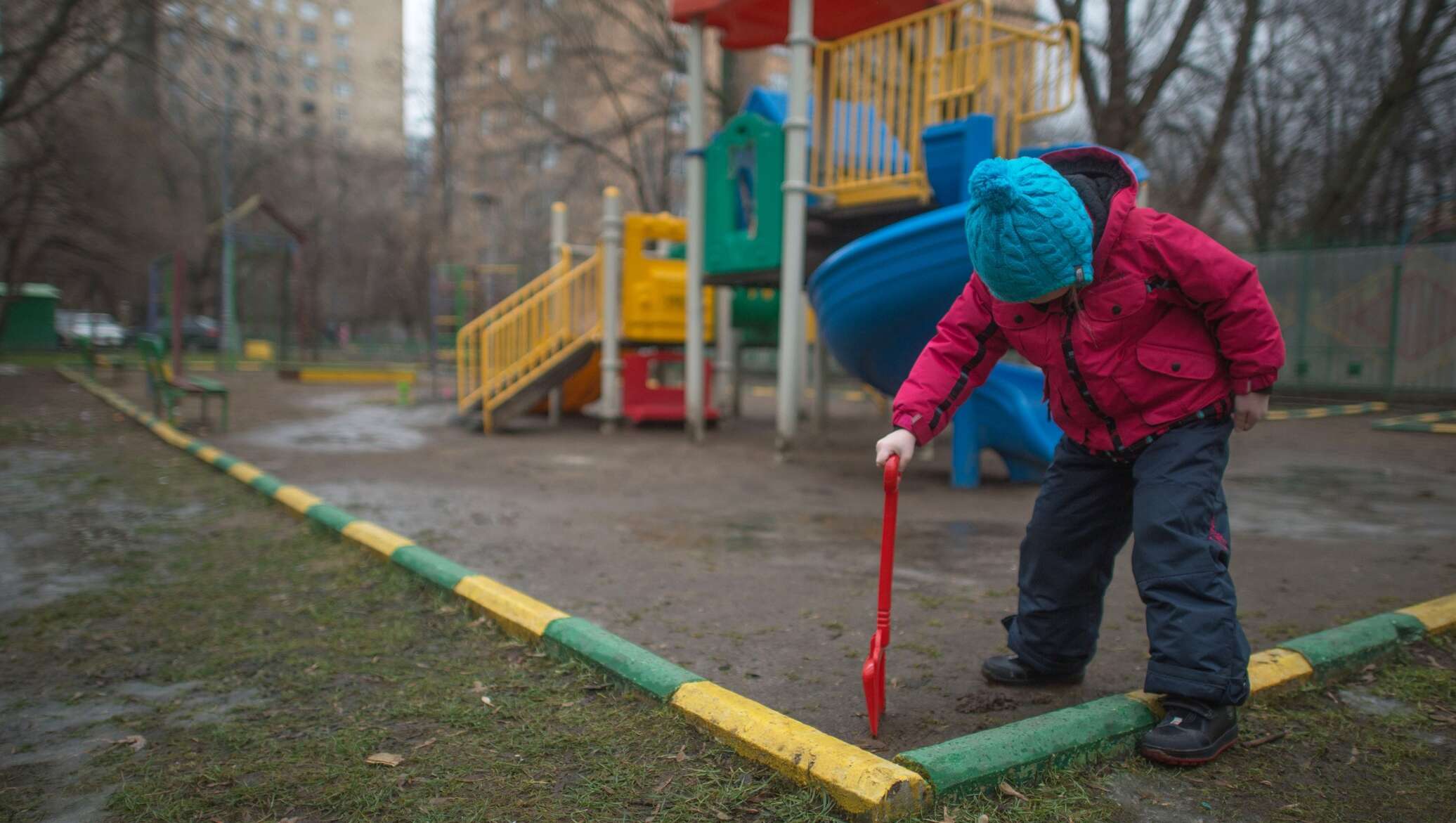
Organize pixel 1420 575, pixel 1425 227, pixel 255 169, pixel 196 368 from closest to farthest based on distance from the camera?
1. pixel 1420 575
2. pixel 1425 227
3. pixel 196 368
4. pixel 255 169

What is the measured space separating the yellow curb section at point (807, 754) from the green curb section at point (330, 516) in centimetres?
316

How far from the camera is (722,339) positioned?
12398mm

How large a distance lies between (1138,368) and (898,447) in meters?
0.66

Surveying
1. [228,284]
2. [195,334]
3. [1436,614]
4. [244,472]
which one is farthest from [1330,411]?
[195,334]

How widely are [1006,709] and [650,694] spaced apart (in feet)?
3.28

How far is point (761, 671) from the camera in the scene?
Answer: 2928mm

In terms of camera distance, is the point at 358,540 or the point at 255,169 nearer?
the point at 358,540

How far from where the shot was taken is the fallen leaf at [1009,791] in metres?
2.11

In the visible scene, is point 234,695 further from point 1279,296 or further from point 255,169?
point 255,169

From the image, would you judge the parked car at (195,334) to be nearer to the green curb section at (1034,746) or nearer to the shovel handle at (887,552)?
the shovel handle at (887,552)

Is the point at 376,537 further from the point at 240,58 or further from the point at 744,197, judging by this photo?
the point at 240,58

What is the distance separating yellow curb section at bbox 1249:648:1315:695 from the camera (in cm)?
271

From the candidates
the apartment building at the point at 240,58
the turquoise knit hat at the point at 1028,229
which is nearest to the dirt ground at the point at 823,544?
the turquoise knit hat at the point at 1028,229

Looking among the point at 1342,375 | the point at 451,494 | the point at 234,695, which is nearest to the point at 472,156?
the point at 451,494
